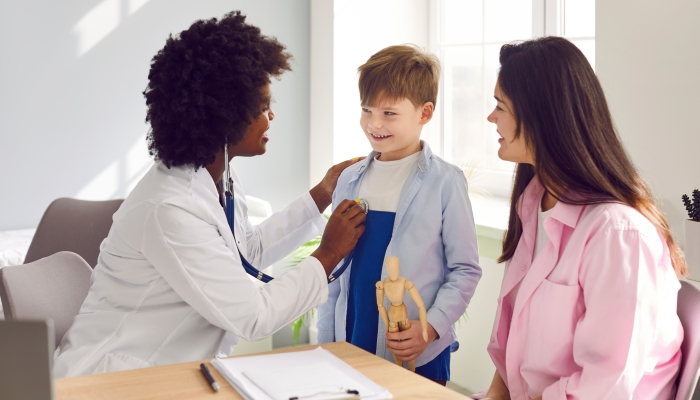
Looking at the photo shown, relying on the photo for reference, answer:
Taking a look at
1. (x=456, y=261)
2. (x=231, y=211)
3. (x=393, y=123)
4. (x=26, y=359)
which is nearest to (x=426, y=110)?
(x=393, y=123)

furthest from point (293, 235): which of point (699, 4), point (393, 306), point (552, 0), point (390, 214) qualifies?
point (552, 0)

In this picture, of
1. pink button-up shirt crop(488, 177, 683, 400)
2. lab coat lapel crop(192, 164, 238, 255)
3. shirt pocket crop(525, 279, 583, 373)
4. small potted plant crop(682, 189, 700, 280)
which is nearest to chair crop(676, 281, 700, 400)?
pink button-up shirt crop(488, 177, 683, 400)

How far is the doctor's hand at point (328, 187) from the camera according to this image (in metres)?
2.07

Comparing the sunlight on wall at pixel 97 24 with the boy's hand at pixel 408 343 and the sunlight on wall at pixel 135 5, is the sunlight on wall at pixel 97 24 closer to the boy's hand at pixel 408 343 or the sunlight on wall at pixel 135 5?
the sunlight on wall at pixel 135 5

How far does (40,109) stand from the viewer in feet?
10.3

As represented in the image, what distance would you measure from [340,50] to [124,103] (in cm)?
108

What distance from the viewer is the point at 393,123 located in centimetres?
181

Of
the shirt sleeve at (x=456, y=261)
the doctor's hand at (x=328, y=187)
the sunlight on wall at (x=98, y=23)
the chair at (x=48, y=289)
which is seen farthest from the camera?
the sunlight on wall at (x=98, y=23)

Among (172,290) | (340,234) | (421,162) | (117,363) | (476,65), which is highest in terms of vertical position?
(476,65)

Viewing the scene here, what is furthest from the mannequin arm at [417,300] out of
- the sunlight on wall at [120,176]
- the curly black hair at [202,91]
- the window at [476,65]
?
the sunlight on wall at [120,176]

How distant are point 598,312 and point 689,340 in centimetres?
17

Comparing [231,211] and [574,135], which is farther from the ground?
[574,135]

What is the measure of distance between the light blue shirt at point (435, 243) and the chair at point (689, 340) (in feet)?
1.79

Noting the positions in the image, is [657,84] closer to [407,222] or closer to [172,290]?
[407,222]
